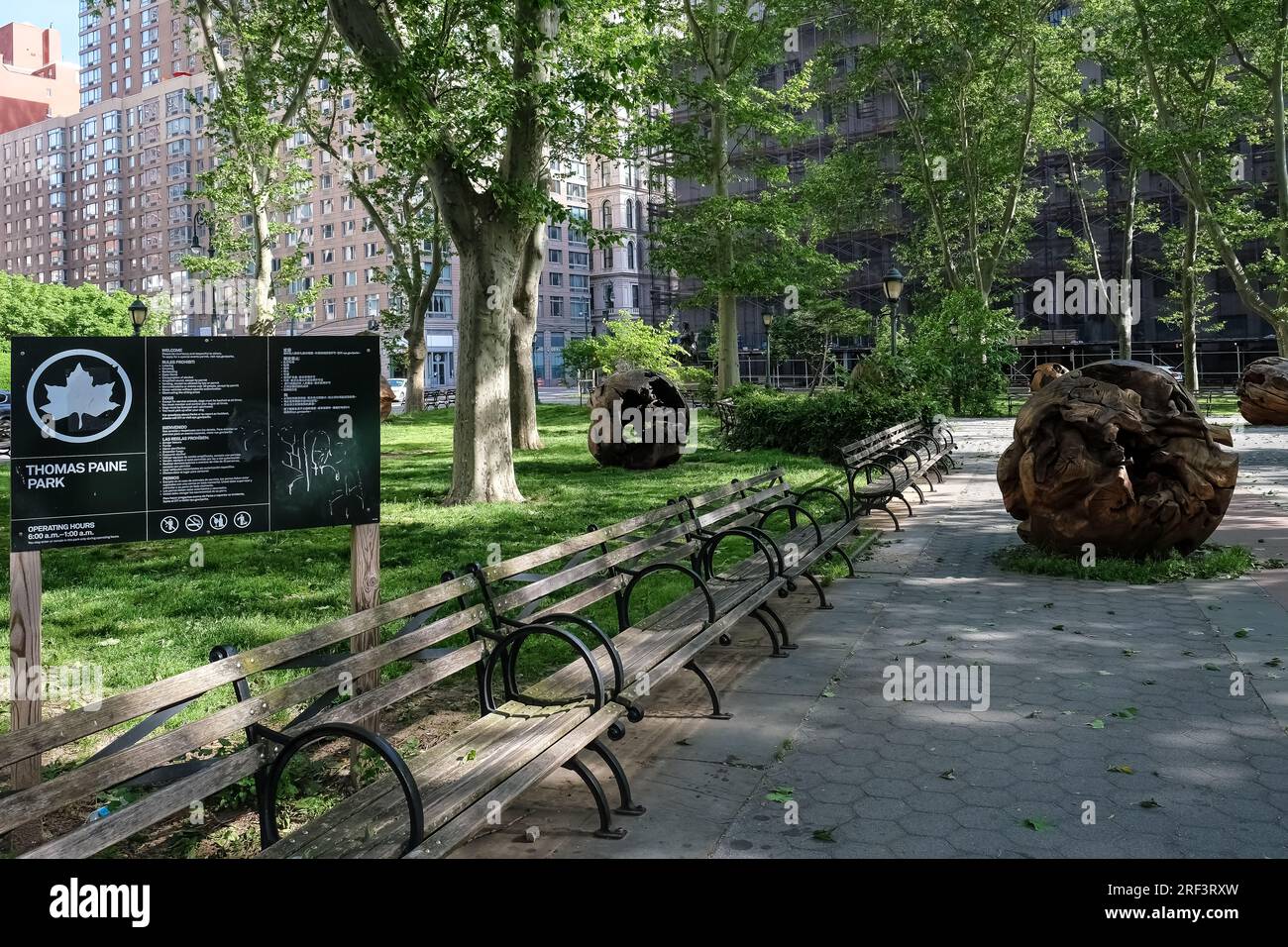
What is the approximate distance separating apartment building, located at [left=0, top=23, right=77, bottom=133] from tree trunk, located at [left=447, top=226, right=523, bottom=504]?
15078 centimetres

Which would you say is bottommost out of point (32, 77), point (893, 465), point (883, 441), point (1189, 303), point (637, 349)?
point (893, 465)

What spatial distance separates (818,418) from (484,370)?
7.59m

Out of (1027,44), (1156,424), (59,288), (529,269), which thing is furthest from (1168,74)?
(59,288)

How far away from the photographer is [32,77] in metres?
141

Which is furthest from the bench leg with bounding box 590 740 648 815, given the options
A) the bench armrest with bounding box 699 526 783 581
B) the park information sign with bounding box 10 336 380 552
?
the bench armrest with bounding box 699 526 783 581

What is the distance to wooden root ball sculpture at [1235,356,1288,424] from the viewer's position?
23.8 metres

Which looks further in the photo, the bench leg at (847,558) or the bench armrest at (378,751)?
the bench leg at (847,558)

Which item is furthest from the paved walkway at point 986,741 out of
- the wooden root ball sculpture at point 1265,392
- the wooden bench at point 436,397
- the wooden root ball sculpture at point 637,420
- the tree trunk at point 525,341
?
the wooden bench at point 436,397

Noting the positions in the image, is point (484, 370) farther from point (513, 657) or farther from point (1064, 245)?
point (1064, 245)

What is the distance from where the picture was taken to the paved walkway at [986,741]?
4.19 metres

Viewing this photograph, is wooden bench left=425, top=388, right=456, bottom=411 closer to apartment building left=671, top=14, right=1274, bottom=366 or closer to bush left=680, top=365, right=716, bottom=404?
apartment building left=671, top=14, right=1274, bottom=366

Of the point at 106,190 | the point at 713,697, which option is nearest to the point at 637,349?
the point at 713,697

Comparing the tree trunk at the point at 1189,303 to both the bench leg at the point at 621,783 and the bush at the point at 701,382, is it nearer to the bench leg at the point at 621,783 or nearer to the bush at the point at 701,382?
the bush at the point at 701,382

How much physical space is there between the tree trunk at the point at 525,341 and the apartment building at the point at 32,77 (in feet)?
475
